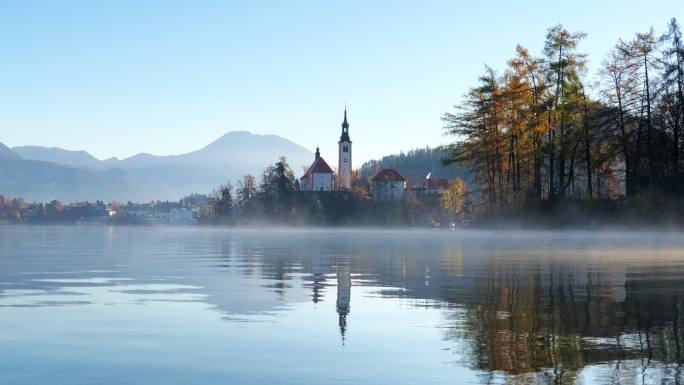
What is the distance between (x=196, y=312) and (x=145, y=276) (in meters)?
10.1

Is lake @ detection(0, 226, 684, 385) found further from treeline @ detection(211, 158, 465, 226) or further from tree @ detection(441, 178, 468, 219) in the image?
tree @ detection(441, 178, 468, 219)

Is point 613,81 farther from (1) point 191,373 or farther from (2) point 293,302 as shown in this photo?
(1) point 191,373

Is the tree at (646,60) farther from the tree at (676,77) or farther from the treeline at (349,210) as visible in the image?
the treeline at (349,210)

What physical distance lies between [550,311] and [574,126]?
60993 mm

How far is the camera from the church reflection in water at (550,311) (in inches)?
418

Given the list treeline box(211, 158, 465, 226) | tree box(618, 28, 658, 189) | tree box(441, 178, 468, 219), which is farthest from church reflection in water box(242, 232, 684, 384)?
tree box(441, 178, 468, 219)

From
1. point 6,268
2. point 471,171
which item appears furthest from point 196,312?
point 471,171

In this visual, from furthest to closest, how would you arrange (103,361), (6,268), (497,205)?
(497,205) → (6,268) → (103,361)

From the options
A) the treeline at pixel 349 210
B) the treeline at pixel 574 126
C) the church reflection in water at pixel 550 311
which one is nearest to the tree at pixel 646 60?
the treeline at pixel 574 126

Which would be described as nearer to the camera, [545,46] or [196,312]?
[196,312]

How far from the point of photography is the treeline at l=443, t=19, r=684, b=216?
71000 millimetres

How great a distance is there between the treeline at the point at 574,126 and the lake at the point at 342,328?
1917 inches

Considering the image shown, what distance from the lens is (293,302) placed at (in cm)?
1784

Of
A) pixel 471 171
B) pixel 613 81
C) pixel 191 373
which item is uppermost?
pixel 613 81
